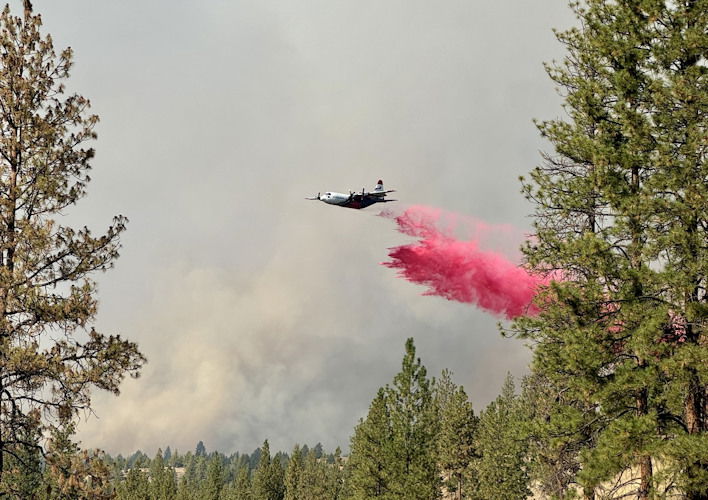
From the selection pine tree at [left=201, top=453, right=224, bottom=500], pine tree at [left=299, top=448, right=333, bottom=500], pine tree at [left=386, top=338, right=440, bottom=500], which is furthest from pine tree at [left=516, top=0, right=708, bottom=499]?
pine tree at [left=201, top=453, right=224, bottom=500]

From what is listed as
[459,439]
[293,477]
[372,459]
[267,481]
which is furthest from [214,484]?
[372,459]

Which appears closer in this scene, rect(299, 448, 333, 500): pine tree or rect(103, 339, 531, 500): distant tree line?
rect(103, 339, 531, 500): distant tree line

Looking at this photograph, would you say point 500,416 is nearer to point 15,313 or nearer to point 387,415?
point 387,415

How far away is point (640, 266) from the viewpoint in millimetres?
13672

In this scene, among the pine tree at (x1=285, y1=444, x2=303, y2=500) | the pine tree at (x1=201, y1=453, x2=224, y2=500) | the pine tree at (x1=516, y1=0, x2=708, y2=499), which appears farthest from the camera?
the pine tree at (x1=201, y1=453, x2=224, y2=500)

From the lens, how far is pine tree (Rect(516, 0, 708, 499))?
508 inches

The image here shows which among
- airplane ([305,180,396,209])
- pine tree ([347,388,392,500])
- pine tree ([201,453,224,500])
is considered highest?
airplane ([305,180,396,209])

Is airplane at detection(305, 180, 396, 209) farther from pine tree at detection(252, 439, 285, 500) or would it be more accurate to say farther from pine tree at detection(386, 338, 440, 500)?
pine tree at detection(252, 439, 285, 500)

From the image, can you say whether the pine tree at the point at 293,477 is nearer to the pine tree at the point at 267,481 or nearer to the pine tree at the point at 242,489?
the pine tree at the point at 242,489

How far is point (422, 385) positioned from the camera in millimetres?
36188

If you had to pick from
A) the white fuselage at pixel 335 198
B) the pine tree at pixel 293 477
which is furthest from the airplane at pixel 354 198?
the pine tree at pixel 293 477

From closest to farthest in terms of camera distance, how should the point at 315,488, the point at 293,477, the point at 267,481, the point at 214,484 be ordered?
the point at 315,488
the point at 293,477
the point at 267,481
the point at 214,484

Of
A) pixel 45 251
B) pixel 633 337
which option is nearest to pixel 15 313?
pixel 45 251

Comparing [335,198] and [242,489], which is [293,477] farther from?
[335,198]
